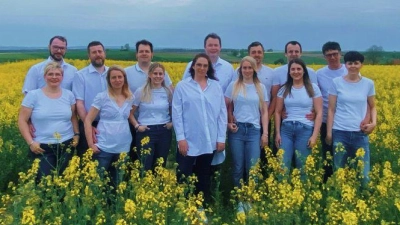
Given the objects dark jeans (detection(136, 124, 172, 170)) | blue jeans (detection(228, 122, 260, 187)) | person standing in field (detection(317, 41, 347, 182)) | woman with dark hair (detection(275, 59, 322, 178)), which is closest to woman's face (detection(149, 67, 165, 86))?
dark jeans (detection(136, 124, 172, 170))

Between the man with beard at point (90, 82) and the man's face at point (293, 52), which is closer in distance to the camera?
the man with beard at point (90, 82)

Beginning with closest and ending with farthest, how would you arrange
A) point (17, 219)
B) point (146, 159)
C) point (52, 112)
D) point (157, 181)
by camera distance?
point (17, 219)
point (157, 181)
point (52, 112)
point (146, 159)

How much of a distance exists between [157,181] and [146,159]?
131 centimetres

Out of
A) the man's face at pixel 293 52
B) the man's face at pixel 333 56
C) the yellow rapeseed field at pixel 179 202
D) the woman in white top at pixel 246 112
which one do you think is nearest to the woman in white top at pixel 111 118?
the yellow rapeseed field at pixel 179 202

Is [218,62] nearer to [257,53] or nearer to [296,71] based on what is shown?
[257,53]

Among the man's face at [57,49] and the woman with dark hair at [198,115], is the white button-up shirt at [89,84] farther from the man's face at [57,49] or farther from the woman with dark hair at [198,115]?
the woman with dark hair at [198,115]

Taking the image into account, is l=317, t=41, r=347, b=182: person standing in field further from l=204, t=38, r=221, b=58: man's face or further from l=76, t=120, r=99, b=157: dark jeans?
l=76, t=120, r=99, b=157: dark jeans

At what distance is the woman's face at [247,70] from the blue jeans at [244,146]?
66cm

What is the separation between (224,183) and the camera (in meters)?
8.22

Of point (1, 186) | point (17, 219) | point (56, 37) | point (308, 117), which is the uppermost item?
point (56, 37)

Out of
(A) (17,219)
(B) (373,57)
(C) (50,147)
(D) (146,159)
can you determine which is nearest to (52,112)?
(C) (50,147)

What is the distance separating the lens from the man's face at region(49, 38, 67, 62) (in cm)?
722

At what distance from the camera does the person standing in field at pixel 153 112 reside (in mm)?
6656

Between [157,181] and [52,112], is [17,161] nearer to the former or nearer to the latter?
[52,112]
